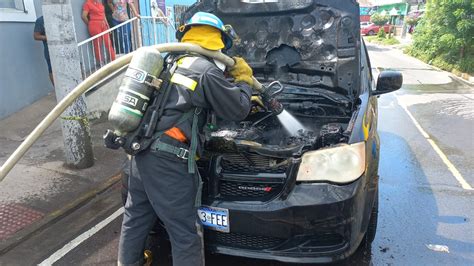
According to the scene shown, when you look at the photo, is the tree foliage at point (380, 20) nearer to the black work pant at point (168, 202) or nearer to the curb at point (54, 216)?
the curb at point (54, 216)

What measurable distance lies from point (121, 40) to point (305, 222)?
6.46 m

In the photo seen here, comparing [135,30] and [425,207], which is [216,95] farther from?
[135,30]

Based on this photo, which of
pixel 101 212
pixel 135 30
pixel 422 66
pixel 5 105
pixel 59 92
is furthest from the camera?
pixel 422 66

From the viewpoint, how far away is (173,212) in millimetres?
2422

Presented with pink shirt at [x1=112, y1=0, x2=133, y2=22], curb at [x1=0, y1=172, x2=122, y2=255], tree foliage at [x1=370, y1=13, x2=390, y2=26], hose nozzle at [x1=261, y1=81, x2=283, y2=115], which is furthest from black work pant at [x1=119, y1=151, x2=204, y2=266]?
tree foliage at [x1=370, y1=13, x2=390, y2=26]

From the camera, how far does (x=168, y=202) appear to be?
2.41 metres

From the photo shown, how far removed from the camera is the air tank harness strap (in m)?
2.36

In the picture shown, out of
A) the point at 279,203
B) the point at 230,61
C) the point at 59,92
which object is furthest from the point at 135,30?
the point at 279,203

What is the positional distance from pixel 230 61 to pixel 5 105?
524 cm

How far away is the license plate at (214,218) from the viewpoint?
2.55 m

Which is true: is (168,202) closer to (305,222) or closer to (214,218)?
(214,218)

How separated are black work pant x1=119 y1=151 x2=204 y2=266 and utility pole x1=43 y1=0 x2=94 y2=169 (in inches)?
89.8

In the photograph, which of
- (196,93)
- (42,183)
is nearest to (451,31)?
(42,183)

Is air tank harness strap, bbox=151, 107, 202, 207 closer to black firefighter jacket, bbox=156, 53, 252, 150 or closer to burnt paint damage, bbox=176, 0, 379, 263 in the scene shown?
black firefighter jacket, bbox=156, 53, 252, 150
